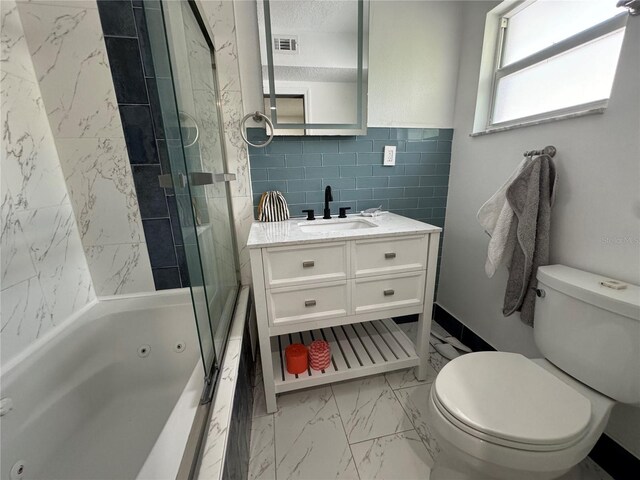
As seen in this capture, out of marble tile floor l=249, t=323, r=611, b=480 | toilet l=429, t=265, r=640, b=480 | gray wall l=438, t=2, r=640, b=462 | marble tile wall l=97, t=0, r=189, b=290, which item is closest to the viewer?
toilet l=429, t=265, r=640, b=480

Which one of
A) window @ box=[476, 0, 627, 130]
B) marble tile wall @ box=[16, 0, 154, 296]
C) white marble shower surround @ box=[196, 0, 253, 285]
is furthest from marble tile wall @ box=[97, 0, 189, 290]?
window @ box=[476, 0, 627, 130]

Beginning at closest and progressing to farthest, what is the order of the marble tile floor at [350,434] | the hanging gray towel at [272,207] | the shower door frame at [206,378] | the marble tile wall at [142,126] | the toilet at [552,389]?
the shower door frame at [206,378], the toilet at [552,389], the marble tile floor at [350,434], the marble tile wall at [142,126], the hanging gray towel at [272,207]

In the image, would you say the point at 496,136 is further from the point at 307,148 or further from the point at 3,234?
the point at 3,234

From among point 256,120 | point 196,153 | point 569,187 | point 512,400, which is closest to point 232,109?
point 256,120

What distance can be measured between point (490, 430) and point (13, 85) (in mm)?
2009

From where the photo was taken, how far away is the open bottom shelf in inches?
50.0

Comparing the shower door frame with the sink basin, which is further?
the sink basin

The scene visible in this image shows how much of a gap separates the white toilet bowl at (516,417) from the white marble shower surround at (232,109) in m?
1.15

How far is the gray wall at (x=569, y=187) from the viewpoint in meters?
0.85

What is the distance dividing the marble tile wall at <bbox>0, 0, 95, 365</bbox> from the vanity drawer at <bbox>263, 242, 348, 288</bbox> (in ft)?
2.98

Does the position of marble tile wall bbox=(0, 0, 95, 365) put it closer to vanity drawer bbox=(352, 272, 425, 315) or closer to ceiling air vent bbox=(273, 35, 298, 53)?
ceiling air vent bbox=(273, 35, 298, 53)

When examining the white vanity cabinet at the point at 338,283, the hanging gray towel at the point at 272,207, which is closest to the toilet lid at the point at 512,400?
the white vanity cabinet at the point at 338,283

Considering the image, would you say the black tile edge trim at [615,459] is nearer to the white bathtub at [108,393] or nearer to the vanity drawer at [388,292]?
the vanity drawer at [388,292]

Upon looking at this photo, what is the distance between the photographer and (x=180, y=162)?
0.65 metres
